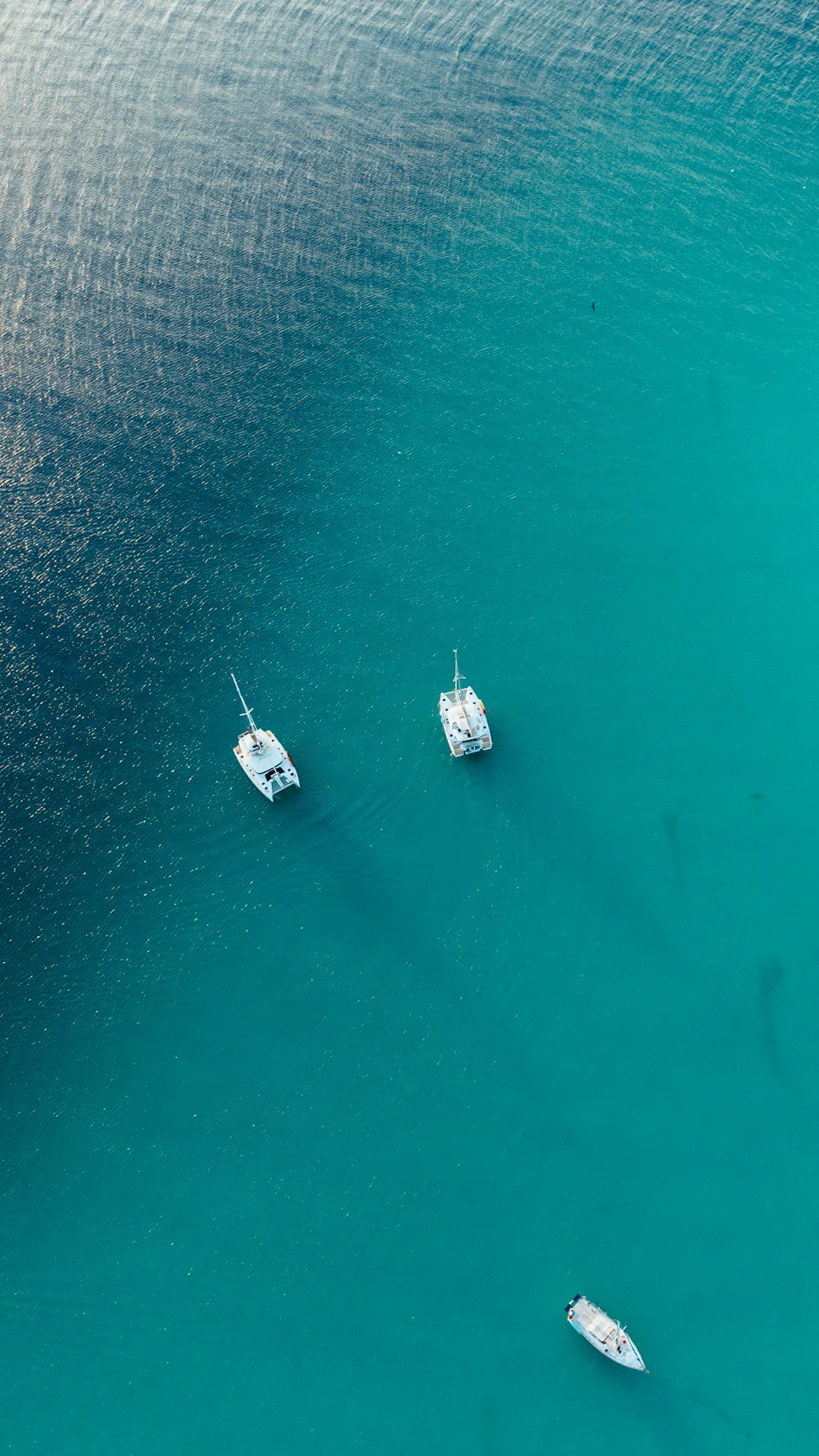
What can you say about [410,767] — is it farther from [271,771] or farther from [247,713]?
[247,713]

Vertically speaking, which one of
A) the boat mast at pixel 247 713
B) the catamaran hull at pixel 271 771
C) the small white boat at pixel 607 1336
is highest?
the boat mast at pixel 247 713

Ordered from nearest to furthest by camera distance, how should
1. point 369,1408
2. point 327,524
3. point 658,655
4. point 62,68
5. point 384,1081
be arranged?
point 369,1408 < point 384,1081 < point 658,655 < point 327,524 < point 62,68

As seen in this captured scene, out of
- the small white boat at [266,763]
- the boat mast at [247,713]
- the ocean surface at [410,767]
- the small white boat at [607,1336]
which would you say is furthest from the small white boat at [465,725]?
the small white boat at [607,1336]

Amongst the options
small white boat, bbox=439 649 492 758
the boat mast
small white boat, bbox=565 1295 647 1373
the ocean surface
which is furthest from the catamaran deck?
small white boat, bbox=565 1295 647 1373

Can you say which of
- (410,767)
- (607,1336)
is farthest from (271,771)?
(607,1336)

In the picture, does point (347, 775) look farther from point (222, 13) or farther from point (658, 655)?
point (222, 13)

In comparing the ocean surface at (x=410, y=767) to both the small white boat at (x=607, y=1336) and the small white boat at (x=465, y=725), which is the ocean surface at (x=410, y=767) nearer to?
the small white boat at (x=607, y=1336)

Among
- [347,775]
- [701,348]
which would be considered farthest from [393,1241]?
[701,348]
